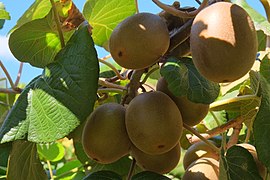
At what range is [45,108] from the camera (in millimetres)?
882

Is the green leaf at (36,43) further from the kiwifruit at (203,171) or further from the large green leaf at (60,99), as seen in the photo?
Answer: the kiwifruit at (203,171)

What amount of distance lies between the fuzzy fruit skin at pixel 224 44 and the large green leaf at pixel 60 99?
0.17 metres

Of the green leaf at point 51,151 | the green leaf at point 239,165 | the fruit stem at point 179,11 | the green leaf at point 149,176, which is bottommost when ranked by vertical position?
the green leaf at point 51,151

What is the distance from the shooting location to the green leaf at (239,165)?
92cm

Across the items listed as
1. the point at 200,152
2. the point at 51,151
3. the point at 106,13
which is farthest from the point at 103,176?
the point at 51,151

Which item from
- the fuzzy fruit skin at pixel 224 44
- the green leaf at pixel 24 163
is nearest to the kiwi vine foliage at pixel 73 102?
the green leaf at pixel 24 163

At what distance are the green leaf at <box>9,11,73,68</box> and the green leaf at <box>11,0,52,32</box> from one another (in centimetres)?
16

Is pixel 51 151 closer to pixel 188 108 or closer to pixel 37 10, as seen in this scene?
pixel 37 10

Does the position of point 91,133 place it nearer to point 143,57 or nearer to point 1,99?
point 143,57

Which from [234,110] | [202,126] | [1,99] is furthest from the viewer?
[1,99]

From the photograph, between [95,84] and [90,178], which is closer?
[95,84]

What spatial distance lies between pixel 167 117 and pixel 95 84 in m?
0.12

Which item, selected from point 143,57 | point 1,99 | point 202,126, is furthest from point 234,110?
point 1,99

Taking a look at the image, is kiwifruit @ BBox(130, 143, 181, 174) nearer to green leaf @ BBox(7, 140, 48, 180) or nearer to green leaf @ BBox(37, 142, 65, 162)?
green leaf @ BBox(7, 140, 48, 180)
